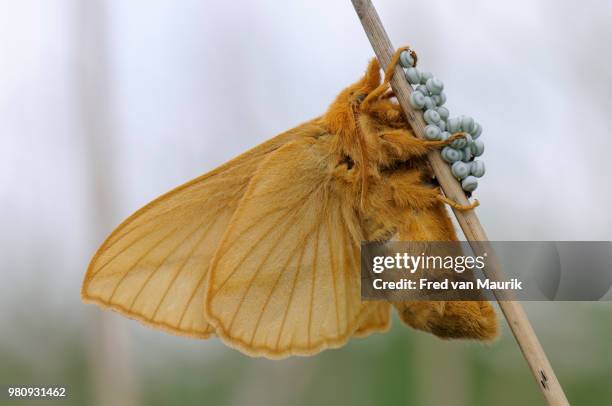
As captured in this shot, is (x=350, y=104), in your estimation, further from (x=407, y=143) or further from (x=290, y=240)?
(x=290, y=240)

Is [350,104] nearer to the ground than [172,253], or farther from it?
farther from it

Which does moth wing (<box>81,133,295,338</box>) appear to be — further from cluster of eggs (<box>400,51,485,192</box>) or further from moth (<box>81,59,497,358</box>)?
cluster of eggs (<box>400,51,485,192</box>)

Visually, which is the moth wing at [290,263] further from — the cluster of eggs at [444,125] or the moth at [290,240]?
the cluster of eggs at [444,125]

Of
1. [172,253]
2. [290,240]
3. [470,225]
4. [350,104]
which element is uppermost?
[350,104]

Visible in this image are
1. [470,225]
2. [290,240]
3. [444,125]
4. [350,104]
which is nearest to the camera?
[470,225]

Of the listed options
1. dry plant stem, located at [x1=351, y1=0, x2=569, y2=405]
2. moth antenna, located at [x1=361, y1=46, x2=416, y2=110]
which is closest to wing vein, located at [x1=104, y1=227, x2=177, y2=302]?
moth antenna, located at [x1=361, y1=46, x2=416, y2=110]

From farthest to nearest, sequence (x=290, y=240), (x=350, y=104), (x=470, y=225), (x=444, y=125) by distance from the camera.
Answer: (x=290, y=240)
(x=350, y=104)
(x=444, y=125)
(x=470, y=225)

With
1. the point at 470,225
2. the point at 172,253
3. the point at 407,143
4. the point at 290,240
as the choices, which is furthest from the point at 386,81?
the point at 172,253

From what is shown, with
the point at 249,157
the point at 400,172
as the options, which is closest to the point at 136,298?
the point at 249,157
